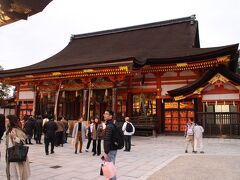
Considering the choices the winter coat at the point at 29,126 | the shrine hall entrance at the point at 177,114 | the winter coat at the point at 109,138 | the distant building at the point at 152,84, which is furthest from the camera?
the shrine hall entrance at the point at 177,114

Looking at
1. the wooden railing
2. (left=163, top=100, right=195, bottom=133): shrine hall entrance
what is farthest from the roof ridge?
the wooden railing

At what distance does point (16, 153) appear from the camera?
5.07m

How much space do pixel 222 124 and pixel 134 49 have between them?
10.4 metres

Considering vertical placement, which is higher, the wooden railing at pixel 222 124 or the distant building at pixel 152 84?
the distant building at pixel 152 84

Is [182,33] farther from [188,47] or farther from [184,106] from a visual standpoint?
[184,106]

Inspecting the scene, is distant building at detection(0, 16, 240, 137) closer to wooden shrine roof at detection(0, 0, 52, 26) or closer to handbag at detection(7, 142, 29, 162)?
handbag at detection(7, 142, 29, 162)

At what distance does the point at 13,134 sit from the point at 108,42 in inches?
905

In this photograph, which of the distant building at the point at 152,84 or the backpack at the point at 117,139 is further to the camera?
the distant building at the point at 152,84

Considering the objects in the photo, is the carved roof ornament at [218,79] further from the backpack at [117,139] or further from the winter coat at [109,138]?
the winter coat at [109,138]

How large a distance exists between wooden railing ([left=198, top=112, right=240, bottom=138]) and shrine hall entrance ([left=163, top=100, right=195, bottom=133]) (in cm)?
161

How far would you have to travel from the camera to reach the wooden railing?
16147 mm

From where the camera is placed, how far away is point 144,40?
25.2 meters

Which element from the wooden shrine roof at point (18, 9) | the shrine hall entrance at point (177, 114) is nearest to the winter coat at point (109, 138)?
the wooden shrine roof at point (18, 9)

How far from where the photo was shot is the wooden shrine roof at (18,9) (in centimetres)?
304
